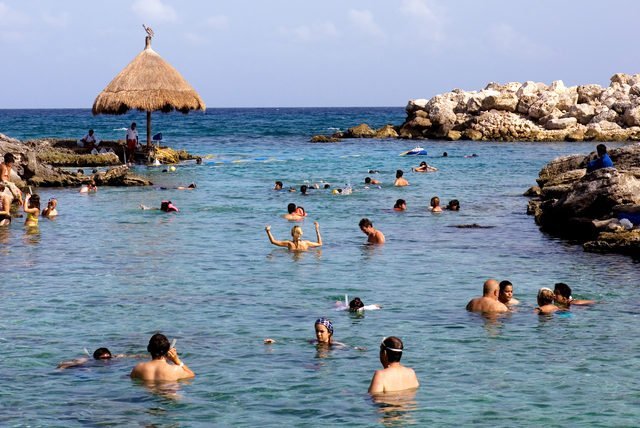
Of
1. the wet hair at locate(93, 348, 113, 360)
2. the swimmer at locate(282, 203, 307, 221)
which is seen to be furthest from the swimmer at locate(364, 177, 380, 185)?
the wet hair at locate(93, 348, 113, 360)

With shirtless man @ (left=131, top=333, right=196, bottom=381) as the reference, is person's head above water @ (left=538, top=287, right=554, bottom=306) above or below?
above

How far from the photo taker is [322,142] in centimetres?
7300

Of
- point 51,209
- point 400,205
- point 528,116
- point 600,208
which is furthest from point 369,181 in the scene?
point 528,116

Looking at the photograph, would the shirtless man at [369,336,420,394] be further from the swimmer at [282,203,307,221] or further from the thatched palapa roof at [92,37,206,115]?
the thatched palapa roof at [92,37,206,115]

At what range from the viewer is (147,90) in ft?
152

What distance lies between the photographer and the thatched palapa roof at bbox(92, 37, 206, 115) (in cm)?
4622

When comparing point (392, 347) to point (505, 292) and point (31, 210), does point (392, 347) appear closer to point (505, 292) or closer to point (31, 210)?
point (505, 292)

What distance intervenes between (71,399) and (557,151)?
5046 cm

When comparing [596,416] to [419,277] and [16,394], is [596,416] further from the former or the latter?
[419,277]

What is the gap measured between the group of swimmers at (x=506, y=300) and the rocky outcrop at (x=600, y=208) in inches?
228

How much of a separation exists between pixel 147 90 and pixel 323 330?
34.1 meters

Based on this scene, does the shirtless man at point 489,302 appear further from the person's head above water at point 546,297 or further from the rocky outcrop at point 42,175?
the rocky outcrop at point 42,175

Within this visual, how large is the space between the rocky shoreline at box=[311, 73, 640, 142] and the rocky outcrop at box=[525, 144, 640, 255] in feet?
126

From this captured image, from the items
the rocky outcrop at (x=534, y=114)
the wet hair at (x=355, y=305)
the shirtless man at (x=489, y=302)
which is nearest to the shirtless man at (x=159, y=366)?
the wet hair at (x=355, y=305)
